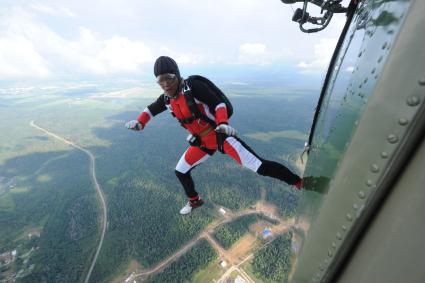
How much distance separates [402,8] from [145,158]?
7320 cm

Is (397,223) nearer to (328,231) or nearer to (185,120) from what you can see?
(328,231)

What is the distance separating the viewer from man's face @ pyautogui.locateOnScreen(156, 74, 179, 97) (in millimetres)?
3268

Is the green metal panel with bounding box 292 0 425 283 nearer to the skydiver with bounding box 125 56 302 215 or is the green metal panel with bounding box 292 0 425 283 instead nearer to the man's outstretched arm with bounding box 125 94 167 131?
the skydiver with bounding box 125 56 302 215

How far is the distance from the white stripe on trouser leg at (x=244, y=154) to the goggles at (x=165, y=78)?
1114 millimetres

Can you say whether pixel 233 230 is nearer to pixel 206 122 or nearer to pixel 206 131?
pixel 206 131

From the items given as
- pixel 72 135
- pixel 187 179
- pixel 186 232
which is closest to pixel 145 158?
pixel 186 232

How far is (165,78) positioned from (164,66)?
15 centimetres

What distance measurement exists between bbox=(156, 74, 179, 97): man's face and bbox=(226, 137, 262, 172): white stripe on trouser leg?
103 cm

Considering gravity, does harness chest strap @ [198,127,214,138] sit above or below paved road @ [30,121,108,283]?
above

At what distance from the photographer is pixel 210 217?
42.4m

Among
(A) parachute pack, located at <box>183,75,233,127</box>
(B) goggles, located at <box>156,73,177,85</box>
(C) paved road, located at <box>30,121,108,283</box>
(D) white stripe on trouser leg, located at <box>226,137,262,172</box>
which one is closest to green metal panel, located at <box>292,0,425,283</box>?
(D) white stripe on trouser leg, located at <box>226,137,262,172</box>

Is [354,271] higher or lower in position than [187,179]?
higher

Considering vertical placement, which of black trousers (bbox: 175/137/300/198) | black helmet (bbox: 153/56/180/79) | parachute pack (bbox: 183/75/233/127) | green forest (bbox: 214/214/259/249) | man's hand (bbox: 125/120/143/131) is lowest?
green forest (bbox: 214/214/259/249)

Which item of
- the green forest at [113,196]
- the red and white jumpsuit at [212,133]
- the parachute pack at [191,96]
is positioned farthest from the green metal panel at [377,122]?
the green forest at [113,196]
